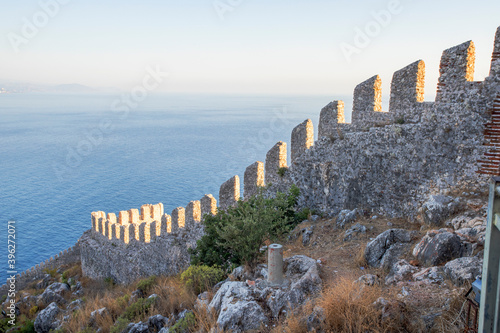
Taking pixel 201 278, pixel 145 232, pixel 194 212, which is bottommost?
pixel 145 232

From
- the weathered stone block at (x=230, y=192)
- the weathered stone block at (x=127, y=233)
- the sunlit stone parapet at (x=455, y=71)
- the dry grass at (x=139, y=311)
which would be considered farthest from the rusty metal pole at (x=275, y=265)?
the weathered stone block at (x=127, y=233)

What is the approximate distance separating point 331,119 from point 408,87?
2.68m

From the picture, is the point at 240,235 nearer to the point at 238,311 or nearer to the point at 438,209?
the point at 238,311

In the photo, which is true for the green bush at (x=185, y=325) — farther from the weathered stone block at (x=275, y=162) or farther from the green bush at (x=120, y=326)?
the weathered stone block at (x=275, y=162)

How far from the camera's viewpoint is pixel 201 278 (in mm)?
8297

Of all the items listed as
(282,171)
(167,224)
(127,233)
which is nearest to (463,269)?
(282,171)

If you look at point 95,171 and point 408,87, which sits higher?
point 408,87

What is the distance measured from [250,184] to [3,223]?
36.7m

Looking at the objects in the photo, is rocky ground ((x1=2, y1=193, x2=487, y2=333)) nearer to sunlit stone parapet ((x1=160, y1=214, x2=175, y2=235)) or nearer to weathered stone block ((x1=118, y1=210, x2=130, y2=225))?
sunlit stone parapet ((x1=160, y1=214, x2=175, y2=235))

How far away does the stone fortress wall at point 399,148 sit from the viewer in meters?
7.66

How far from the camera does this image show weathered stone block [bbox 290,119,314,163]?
11812 mm

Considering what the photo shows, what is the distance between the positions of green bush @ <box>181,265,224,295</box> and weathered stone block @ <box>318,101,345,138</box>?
5509mm

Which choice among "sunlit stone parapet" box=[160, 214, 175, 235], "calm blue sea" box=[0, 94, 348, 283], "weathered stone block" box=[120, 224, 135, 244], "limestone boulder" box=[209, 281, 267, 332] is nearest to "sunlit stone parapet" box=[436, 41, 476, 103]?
"limestone boulder" box=[209, 281, 267, 332]

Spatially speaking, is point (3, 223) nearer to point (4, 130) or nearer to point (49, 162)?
point (49, 162)
